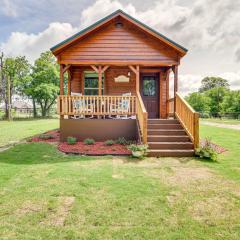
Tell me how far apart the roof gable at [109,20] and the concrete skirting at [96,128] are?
3262 millimetres

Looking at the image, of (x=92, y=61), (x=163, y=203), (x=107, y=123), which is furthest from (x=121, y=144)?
(x=163, y=203)

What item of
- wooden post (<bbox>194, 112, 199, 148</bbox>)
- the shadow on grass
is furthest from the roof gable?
the shadow on grass

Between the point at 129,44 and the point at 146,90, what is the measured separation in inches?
114

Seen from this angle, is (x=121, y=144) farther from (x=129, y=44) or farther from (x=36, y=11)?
(x=36, y=11)

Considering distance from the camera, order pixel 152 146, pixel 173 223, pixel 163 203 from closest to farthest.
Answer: pixel 173 223 < pixel 163 203 < pixel 152 146

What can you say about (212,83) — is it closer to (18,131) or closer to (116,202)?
(18,131)

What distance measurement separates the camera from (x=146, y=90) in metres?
12.0

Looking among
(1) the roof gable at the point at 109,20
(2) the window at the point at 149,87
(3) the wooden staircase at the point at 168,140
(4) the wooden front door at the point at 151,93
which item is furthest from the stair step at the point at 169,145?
(2) the window at the point at 149,87

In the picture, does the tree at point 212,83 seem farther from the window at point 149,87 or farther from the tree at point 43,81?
the window at point 149,87

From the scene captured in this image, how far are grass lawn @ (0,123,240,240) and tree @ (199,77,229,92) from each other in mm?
83845

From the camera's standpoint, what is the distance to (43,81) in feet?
110

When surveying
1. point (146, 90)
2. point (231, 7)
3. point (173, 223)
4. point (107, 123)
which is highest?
point (231, 7)

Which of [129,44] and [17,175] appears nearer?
[17,175]

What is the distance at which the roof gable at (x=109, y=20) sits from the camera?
374 inches
